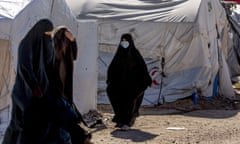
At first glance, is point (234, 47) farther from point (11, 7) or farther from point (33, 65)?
point (33, 65)

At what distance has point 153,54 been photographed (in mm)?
13828

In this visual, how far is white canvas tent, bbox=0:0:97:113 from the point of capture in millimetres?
8602

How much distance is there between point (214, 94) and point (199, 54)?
4.01 ft

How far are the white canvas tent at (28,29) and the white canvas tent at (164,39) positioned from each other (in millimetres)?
2922

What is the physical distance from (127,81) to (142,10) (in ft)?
13.9

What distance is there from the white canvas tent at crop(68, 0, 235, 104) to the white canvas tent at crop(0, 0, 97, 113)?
9.59ft

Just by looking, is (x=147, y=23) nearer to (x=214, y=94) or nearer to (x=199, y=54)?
(x=199, y=54)

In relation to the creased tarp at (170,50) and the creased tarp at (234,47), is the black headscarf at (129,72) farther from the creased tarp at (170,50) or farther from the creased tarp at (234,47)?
the creased tarp at (234,47)

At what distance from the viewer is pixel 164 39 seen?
13.8 meters

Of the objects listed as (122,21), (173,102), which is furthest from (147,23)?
(173,102)

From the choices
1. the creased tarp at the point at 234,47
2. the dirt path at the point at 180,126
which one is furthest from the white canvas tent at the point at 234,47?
the dirt path at the point at 180,126

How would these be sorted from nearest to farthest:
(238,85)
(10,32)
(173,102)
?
(10,32) < (173,102) < (238,85)

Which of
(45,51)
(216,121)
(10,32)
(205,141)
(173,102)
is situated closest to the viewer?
(45,51)

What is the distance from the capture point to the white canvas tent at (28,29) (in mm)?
8602
